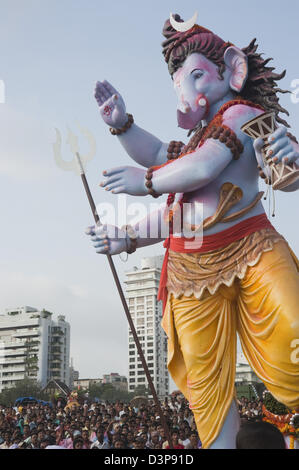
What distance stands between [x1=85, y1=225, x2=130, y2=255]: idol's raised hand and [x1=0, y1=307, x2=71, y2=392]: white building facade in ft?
222

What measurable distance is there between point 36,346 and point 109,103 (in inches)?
2728

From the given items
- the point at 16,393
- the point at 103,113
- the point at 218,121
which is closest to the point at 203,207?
the point at 218,121

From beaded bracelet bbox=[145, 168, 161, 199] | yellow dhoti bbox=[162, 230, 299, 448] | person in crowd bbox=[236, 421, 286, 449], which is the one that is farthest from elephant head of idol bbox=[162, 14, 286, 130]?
person in crowd bbox=[236, 421, 286, 449]

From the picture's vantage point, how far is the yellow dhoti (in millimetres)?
2922

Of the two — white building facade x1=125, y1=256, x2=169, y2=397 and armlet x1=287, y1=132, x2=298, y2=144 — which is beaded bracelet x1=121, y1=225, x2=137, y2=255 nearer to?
armlet x1=287, y1=132, x2=298, y2=144

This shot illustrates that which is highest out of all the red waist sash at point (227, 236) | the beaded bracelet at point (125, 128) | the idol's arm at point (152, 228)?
the beaded bracelet at point (125, 128)

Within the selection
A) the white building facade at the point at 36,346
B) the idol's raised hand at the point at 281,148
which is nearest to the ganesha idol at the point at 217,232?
the idol's raised hand at the point at 281,148

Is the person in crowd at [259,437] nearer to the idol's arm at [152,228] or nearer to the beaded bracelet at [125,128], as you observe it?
the idol's arm at [152,228]

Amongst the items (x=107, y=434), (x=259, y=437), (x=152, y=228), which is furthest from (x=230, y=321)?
(x=107, y=434)

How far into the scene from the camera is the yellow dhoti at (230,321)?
2.92 metres

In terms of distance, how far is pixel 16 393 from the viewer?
42.9 meters

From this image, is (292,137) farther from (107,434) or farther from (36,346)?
(36,346)

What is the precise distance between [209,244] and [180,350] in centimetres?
68
